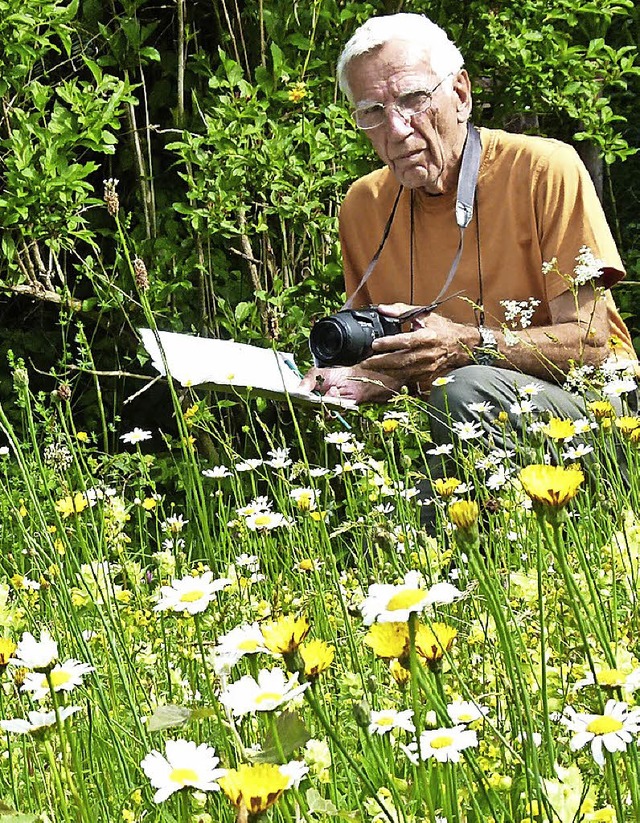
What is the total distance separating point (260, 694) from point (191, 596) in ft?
0.77

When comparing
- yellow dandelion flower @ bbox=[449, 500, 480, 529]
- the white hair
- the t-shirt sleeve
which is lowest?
yellow dandelion flower @ bbox=[449, 500, 480, 529]

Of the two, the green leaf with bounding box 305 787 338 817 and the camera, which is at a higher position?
the camera

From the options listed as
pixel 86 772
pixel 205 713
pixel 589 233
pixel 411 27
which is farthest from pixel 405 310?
pixel 205 713

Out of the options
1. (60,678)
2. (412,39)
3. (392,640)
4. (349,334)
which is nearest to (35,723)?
(60,678)

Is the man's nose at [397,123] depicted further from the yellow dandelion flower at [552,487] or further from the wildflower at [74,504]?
the yellow dandelion flower at [552,487]

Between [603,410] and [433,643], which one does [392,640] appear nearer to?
[433,643]

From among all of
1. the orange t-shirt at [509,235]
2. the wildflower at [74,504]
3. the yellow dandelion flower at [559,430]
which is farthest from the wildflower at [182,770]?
the orange t-shirt at [509,235]

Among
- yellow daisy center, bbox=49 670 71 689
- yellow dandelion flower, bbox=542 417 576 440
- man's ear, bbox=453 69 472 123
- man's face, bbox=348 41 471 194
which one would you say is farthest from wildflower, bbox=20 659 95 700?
man's ear, bbox=453 69 472 123

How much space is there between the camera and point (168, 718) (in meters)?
0.78

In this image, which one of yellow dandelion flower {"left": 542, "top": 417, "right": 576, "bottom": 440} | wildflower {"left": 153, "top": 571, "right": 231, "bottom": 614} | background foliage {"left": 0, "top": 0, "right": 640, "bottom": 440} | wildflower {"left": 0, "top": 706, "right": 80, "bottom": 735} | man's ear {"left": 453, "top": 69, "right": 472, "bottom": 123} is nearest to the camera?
wildflower {"left": 0, "top": 706, "right": 80, "bottom": 735}

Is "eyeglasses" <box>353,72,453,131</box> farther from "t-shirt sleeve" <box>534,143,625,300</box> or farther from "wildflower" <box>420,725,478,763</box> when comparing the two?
"wildflower" <box>420,725,478,763</box>

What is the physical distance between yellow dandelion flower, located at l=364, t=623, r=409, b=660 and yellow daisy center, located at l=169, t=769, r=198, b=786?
142 millimetres

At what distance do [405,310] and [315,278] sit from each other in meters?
1.25

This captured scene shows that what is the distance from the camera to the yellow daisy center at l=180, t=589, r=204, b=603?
93cm
